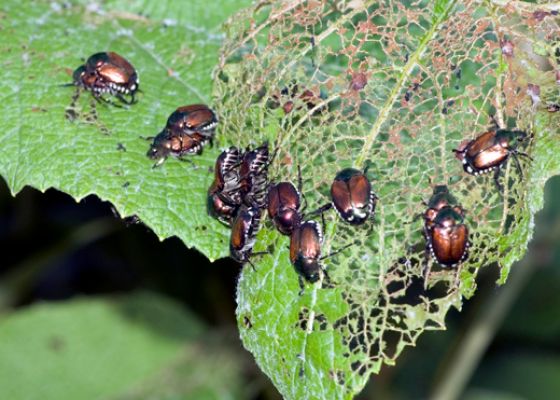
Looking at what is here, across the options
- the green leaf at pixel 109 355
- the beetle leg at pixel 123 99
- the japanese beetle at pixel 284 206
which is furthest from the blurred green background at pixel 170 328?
the japanese beetle at pixel 284 206

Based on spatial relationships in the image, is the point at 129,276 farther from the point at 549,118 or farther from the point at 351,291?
the point at 549,118

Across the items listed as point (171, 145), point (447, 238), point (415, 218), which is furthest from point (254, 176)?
point (447, 238)

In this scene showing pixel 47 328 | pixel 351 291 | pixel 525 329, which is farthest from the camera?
pixel 525 329

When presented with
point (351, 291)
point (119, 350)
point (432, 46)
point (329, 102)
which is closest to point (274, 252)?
point (351, 291)

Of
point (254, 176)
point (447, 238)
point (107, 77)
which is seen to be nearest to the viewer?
point (447, 238)

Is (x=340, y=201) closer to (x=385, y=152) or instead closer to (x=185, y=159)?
(x=385, y=152)

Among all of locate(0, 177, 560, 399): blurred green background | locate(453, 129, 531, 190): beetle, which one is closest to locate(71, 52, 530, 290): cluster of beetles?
locate(453, 129, 531, 190): beetle

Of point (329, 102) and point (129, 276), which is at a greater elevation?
point (329, 102)

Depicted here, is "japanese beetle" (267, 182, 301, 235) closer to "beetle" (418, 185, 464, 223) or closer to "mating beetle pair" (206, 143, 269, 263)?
"mating beetle pair" (206, 143, 269, 263)
